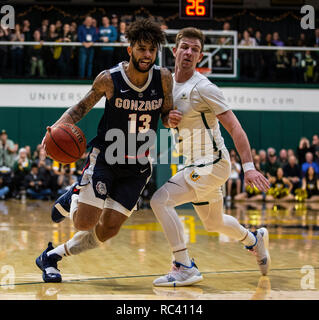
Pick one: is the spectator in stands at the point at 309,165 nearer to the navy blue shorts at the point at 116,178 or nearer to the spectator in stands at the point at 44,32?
the spectator in stands at the point at 44,32

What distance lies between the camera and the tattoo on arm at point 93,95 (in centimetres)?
575

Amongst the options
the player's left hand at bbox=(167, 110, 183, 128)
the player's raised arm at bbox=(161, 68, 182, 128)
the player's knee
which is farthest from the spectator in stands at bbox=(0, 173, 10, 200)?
the player's left hand at bbox=(167, 110, 183, 128)

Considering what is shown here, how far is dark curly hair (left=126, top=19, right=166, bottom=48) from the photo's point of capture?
5.62 m

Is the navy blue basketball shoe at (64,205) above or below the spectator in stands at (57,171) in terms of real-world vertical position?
above

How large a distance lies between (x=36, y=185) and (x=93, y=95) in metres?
10.5

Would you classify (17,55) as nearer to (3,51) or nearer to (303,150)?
(3,51)

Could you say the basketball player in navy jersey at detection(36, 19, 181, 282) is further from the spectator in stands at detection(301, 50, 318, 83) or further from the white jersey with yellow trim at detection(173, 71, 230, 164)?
the spectator in stands at detection(301, 50, 318, 83)

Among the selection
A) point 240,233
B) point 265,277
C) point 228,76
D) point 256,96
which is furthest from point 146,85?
point 256,96

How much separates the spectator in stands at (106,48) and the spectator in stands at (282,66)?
15.7ft

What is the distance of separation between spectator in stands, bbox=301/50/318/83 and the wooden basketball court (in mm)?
7854

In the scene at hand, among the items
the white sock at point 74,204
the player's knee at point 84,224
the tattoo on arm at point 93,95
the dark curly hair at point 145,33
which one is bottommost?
the player's knee at point 84,224

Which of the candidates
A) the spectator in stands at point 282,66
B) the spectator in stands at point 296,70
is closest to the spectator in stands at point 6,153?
the spectator in stands at point 282,66

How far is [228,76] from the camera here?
17656 mm

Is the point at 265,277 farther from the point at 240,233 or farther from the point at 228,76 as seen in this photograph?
the point at 228,76
